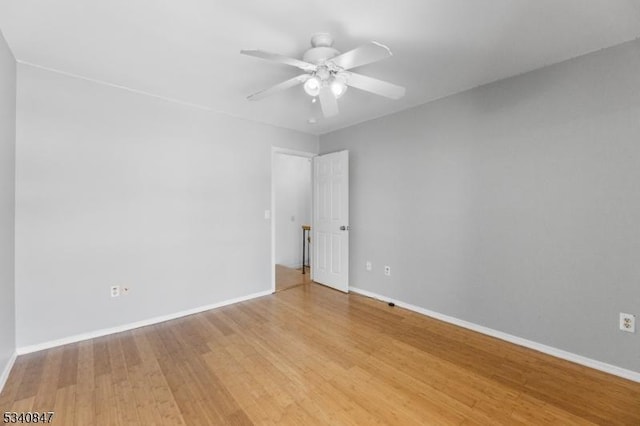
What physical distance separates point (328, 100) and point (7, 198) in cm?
253

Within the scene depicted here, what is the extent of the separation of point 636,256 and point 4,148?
462 centimetres

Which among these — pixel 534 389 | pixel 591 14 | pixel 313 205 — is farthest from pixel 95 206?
pixel 591 14

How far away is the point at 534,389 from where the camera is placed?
1874 mm

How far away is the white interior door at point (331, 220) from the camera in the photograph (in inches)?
155

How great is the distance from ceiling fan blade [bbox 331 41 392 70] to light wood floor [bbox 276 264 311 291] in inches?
127

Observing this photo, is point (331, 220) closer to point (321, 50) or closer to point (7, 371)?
point (321, 50)

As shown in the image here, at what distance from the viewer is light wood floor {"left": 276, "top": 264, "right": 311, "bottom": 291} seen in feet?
14.0

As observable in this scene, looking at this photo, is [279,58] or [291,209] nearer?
[279,58]

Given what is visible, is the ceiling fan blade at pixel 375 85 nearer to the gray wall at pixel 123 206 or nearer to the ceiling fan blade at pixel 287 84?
the ceiling fan blade at pixel 287 84

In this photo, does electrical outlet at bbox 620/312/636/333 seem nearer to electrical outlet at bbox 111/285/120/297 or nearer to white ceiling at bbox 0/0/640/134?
white ceiling at bbox 0/0/640/134

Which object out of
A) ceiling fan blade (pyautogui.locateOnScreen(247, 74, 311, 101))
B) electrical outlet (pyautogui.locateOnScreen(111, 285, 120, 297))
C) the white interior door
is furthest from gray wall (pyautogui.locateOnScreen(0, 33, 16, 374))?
the white interior door

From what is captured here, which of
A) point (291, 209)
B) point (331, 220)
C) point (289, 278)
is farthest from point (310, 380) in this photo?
point (291, 209)

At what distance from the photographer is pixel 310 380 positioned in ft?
6.44

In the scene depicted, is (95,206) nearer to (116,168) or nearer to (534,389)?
(116,168)
